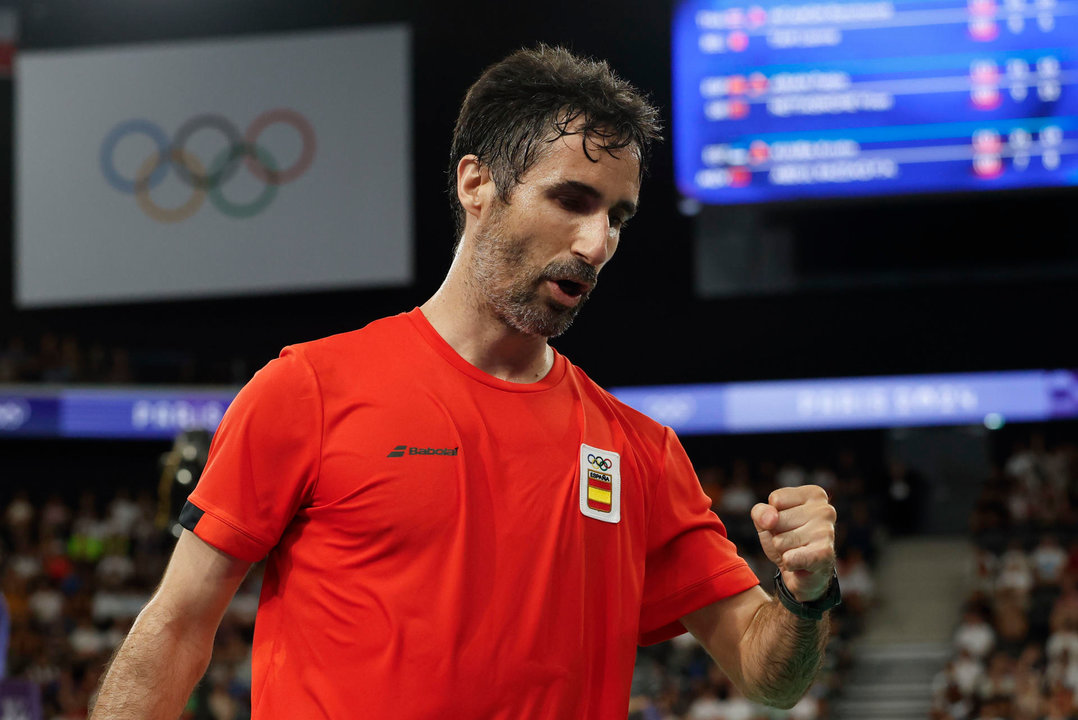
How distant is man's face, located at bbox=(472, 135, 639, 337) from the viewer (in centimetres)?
195

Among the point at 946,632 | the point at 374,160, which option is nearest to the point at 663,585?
the point at 946,632

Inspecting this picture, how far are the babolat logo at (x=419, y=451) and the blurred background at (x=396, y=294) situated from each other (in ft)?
39.2

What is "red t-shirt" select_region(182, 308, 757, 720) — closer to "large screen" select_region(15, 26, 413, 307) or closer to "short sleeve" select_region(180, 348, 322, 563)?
"short sleeve" select_region(180, 348, 322, 563)

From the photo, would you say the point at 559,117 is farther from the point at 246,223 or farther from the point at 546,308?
the point at 246,223

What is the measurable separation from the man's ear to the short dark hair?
0.02 m

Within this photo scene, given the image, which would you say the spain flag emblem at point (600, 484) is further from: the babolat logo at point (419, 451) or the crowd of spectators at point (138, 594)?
the crowd of spectators at point (138, 594)

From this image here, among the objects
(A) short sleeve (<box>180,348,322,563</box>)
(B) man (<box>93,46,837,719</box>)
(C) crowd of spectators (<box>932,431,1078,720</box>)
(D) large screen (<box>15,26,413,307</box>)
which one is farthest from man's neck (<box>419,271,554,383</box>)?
(D) large screen (<box>15,26,413,307</box>)

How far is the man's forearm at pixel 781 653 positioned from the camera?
78.1 inches

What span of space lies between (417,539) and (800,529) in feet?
1.83

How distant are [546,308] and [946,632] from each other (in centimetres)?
1267

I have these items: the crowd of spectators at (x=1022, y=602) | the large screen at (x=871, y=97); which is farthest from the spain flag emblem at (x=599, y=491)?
the large screen at (x=871, y=97)

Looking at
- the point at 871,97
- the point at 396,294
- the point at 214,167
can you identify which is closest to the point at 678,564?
the point at 871,97

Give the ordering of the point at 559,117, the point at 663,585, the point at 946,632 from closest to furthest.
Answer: the point at 559,117 → the point at 663,585 → the point at 946,632

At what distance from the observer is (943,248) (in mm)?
16562
